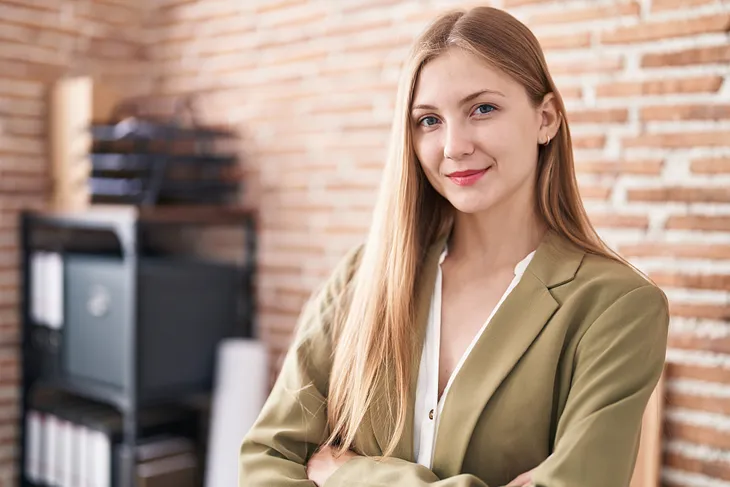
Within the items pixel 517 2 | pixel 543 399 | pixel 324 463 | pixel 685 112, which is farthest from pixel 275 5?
pixel 543 399

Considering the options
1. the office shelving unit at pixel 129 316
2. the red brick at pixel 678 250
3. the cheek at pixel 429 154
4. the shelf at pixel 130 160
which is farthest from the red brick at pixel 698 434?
the shelf at pixel 130 160

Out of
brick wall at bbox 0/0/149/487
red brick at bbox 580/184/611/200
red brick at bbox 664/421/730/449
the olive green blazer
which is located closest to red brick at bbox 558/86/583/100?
red brick at bbox 580/184/611/200

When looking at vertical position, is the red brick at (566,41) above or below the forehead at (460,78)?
above

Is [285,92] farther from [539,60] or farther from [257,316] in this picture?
[539,60]

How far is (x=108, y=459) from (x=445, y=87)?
185 cm

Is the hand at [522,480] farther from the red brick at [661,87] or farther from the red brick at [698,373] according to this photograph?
the red brick at [661,87]

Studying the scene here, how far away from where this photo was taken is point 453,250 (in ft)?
5.09

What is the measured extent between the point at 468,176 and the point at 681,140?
81 cm

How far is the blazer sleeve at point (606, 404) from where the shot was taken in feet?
3.82

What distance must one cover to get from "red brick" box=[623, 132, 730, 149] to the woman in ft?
1.98

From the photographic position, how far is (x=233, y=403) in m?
2.53

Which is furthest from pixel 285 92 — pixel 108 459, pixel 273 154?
pixel 108 459

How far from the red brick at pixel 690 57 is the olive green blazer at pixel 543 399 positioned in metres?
0.77

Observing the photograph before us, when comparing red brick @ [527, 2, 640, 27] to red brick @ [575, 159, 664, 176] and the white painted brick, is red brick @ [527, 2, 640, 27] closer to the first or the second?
red brick @ [575, 159, 664, 176]
